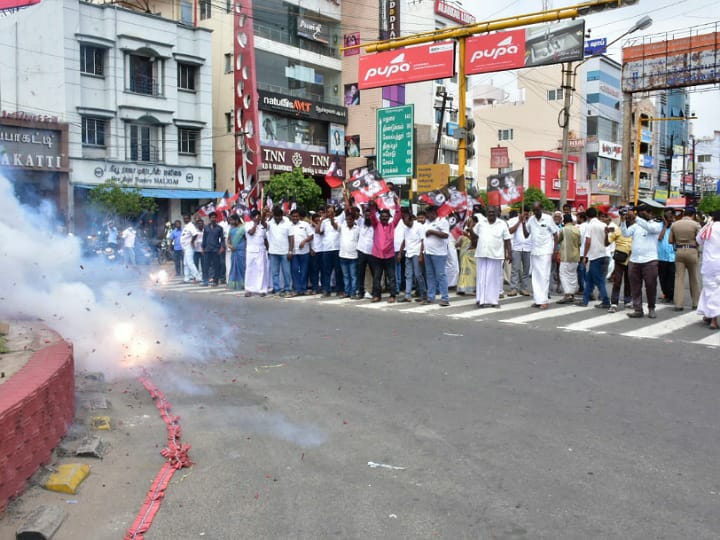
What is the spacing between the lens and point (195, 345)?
27.9 ft

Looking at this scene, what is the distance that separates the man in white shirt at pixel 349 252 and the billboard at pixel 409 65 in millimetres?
7867

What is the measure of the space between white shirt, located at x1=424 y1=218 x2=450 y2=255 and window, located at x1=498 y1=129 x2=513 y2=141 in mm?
53618

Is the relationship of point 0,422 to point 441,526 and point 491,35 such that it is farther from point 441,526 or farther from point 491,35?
point 491,35

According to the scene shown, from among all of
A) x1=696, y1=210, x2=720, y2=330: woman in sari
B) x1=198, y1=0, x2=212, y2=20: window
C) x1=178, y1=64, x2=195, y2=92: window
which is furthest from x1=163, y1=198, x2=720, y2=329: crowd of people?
x1=198, y1=0, x2=212, y2=20: window

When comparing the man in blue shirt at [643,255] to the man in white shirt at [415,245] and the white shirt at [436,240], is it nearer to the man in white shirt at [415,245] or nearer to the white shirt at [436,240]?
the white shirt at [436,240]

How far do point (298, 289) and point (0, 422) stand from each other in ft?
38.8

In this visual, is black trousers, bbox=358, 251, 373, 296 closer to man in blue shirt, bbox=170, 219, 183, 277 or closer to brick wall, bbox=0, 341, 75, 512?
man in blue shirt, bbox=170, 219, 183, 277

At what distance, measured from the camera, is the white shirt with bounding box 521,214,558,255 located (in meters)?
12.9

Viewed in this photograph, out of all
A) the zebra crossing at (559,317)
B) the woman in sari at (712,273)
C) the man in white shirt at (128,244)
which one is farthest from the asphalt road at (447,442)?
the man in white shirt at (128,244)

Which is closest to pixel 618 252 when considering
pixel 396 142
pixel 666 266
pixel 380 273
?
pixel 666 266

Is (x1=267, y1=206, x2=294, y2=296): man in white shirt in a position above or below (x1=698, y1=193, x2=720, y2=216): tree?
below

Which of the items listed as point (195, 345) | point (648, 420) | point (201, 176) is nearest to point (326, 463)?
point (648, 420)

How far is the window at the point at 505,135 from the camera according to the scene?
6406cm

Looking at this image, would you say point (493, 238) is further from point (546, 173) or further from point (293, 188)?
point (546, 173)
